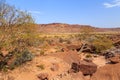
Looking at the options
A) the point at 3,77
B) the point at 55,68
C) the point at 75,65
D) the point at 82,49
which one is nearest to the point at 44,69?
the point at 55,68

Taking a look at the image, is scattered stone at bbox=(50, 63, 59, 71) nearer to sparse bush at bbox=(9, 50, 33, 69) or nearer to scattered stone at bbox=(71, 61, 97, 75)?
scattered stone at bbox=(71, 61, 97, 75)

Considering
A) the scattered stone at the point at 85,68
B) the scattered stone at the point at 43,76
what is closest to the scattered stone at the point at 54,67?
the scattered stone at the point at 85,68

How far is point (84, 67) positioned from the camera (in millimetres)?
18125

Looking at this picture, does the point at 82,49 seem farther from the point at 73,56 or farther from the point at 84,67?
the point at 84,67

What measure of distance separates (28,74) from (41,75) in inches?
42.3

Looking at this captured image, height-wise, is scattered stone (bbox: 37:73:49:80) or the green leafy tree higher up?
the green leafy tree

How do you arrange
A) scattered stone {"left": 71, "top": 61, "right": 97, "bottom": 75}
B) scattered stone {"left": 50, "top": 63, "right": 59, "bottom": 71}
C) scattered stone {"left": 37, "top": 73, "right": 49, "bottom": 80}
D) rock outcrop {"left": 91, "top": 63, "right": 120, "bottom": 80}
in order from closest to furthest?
scattered stone {"left": 37, "top": 73, "right": 49, "bottom": 80} < rock outcrop {"left": 91, "top": 63, "right": 120, "bottom": 80} < scattered stone {"left": 71, "top": 61, "right": 97, "bottom": 75} < scattered stone {"left": 50, "top": 63, "right": 59, "bottom": 71}

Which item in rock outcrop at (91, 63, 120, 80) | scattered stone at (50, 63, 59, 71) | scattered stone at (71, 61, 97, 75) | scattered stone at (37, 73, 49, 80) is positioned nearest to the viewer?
scattered stone at (37, 73, 49, 80)

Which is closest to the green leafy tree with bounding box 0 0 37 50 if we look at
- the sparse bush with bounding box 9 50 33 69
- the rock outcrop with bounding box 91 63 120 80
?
the sparse bush with bounding box 9 50 33 69

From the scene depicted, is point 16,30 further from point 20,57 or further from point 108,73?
point 108,73

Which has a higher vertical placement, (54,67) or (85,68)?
(85,68)

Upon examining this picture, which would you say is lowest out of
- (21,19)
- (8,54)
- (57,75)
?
(57,75)

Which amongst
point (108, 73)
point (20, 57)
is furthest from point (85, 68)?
point (20, 57)

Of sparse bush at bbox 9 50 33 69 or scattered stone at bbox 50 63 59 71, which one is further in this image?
scattered stone at bbox 50 63 59 71
